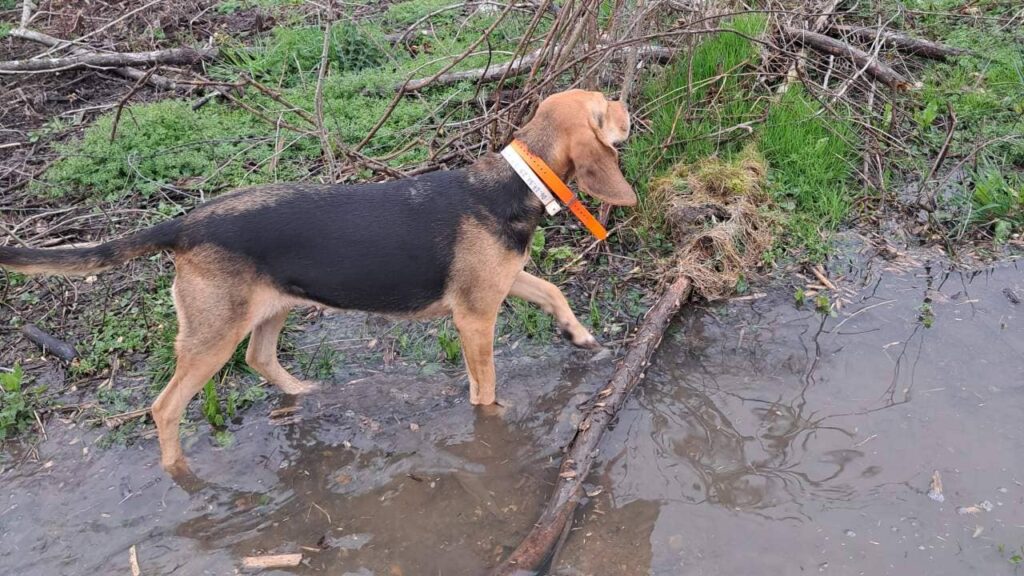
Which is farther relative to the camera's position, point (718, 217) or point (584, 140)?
point (718, 217)

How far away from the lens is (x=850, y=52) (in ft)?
22.9

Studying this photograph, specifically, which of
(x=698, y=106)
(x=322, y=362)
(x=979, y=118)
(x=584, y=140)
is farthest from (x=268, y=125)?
(x=979, y=118)

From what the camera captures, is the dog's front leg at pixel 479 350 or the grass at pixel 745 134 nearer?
the dog's front leg at pixel 479 350

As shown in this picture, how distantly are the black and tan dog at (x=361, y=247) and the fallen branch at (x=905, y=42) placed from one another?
13.9 feet

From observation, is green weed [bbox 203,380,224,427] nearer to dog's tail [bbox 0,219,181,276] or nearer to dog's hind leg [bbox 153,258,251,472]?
dog's hind leg [bbox 153,258,251,472]

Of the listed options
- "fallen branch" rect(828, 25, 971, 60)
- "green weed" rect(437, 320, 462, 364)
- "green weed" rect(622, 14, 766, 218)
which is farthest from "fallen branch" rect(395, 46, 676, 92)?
"green weed" rect(437, 320, 462, 364)

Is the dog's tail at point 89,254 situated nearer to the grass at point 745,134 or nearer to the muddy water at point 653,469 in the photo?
the muddy water at point 653,469

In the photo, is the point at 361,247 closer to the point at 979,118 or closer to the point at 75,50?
the point at 979,118

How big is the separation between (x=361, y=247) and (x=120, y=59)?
5412 millimetres

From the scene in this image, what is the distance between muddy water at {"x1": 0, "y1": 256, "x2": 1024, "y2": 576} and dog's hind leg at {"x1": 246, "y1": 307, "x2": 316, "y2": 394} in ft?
0.39

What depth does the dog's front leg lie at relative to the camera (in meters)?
4.45

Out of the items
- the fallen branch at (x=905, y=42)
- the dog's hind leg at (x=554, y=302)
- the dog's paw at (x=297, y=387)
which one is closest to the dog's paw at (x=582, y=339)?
the dog's hind leg at (x=554, y=302)

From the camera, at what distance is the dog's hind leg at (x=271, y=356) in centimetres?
Answer: 485

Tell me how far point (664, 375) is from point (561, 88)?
2913 mm
